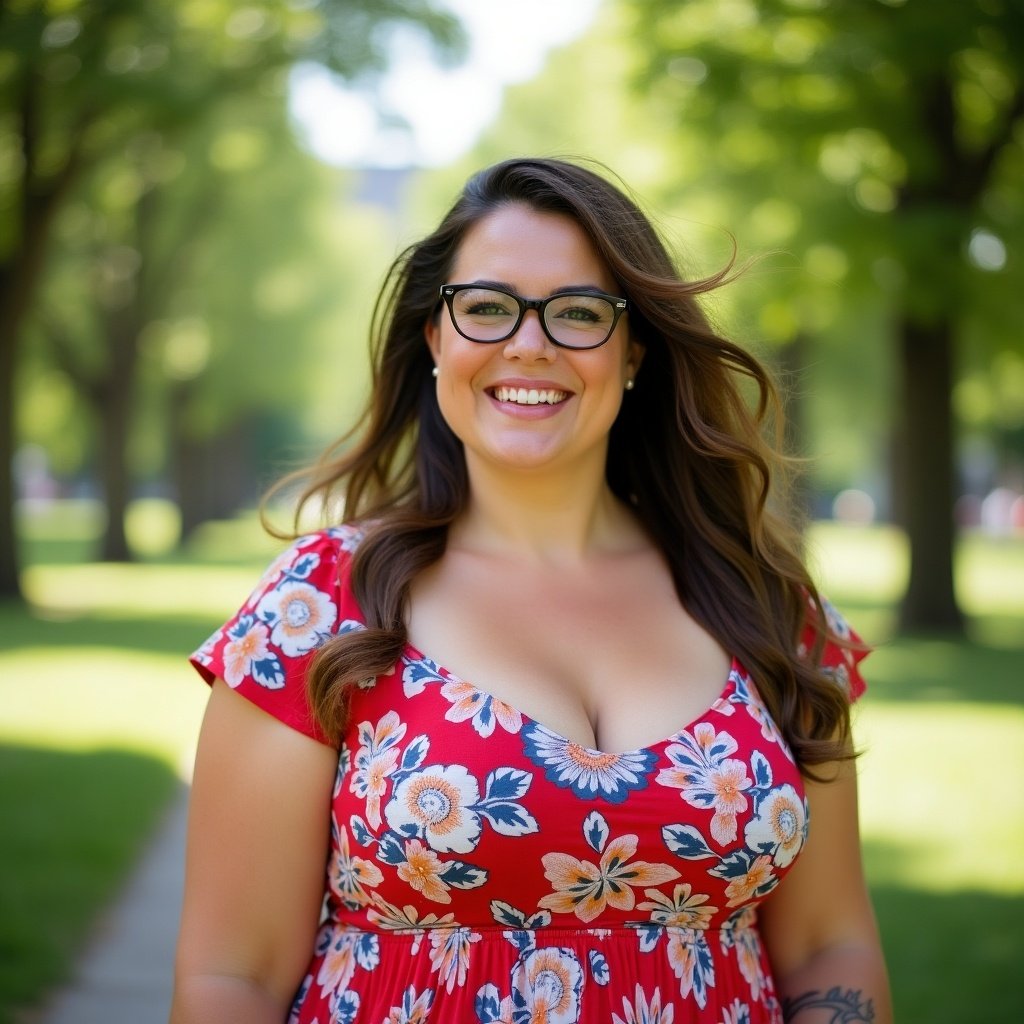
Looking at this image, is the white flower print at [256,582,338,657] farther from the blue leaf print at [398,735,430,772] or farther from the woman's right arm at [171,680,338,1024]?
the blue leaf print at [398,735,430,772]

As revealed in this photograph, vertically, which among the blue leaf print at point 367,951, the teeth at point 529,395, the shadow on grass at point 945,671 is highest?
the teeth at point 529,395

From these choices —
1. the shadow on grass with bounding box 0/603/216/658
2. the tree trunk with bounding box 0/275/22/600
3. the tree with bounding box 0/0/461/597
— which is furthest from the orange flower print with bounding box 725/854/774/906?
the tree trunk with bounding box 0/275/22/600

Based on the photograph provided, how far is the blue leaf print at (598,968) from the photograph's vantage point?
7.10 ft

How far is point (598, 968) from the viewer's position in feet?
7.11

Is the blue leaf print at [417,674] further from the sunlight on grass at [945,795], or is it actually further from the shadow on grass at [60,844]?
the sunlight on grass at [945,795]

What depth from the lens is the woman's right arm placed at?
2162mm

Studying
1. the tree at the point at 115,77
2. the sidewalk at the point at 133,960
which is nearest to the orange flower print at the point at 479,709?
→ the sidewalk at the point at 133,960

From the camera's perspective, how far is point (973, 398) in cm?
3203

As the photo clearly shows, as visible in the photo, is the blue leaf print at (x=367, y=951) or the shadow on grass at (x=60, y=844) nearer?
the blue leaf print at (x=367, y=951)

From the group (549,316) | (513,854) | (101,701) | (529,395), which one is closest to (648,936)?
(513,854)

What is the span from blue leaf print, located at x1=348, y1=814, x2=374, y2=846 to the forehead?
0.95m

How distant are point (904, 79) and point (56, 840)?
11.2 metres

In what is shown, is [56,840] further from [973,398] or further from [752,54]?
→ [973,398]

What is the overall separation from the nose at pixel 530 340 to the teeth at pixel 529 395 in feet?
0.21
